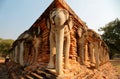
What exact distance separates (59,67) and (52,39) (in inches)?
74.4

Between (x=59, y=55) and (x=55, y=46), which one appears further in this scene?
(x=55, y=46)

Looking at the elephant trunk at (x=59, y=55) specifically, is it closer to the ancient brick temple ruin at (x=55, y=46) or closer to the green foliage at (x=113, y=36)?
the ancient brick temple ruin at (x=55, y=46)

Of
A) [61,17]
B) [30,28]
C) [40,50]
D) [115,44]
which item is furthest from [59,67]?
[115,44]

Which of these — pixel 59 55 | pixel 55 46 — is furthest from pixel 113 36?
pixel 59 55

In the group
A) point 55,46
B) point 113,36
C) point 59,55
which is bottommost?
point 59,55

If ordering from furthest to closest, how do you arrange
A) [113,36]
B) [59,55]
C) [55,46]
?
[113,36] → [55,46] → [59,55]

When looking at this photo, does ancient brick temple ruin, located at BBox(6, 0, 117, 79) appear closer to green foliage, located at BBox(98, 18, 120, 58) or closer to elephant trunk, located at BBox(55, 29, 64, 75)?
elephant trunk, located at BBox(55, 29, 64, 75)

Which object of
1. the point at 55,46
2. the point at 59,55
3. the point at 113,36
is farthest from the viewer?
the point at 113,36

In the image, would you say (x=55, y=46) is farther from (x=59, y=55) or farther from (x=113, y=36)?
(x=113, y=36)

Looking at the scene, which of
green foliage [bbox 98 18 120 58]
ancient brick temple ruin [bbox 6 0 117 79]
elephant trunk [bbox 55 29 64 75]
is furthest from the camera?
green foliage [bbox 98 18 120 58]

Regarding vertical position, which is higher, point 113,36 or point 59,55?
point 113,36

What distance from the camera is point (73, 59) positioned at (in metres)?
8.70

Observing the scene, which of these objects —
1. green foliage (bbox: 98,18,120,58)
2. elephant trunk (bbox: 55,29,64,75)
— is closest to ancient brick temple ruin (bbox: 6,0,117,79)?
elephant trunk (bbox: 55,29,64,75)

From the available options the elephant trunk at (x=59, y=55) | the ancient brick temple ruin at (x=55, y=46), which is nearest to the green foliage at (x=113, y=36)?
the ancient brick temple ruin at (x=55, y=46)
